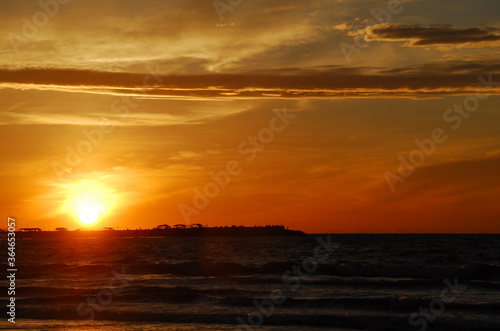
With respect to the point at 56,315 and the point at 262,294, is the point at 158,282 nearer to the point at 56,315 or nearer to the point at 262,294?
the point at 262,294

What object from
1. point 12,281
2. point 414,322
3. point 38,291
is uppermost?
point 12,281

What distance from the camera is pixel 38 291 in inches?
1462

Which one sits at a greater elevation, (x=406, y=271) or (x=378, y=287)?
(x=406, y=271)

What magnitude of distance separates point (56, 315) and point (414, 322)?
1736cm

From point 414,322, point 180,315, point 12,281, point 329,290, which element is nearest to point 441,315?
point 414,322

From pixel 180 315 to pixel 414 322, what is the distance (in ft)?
36.0

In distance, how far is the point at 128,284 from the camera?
40.4m

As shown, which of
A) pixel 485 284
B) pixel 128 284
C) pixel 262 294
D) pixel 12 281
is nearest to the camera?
pixel 262 294

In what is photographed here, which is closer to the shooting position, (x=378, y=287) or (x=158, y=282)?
A: (x=378, y=287)

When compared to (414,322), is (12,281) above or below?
above

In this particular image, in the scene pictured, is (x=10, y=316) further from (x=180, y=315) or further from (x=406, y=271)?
(x=406, y=271)

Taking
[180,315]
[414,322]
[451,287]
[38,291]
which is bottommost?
[414,322]

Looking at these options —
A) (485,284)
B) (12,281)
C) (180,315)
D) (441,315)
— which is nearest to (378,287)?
(485,284)

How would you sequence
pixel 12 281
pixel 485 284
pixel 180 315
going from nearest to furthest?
pixel 180 315, pixel 485 284, pixel 12 281
